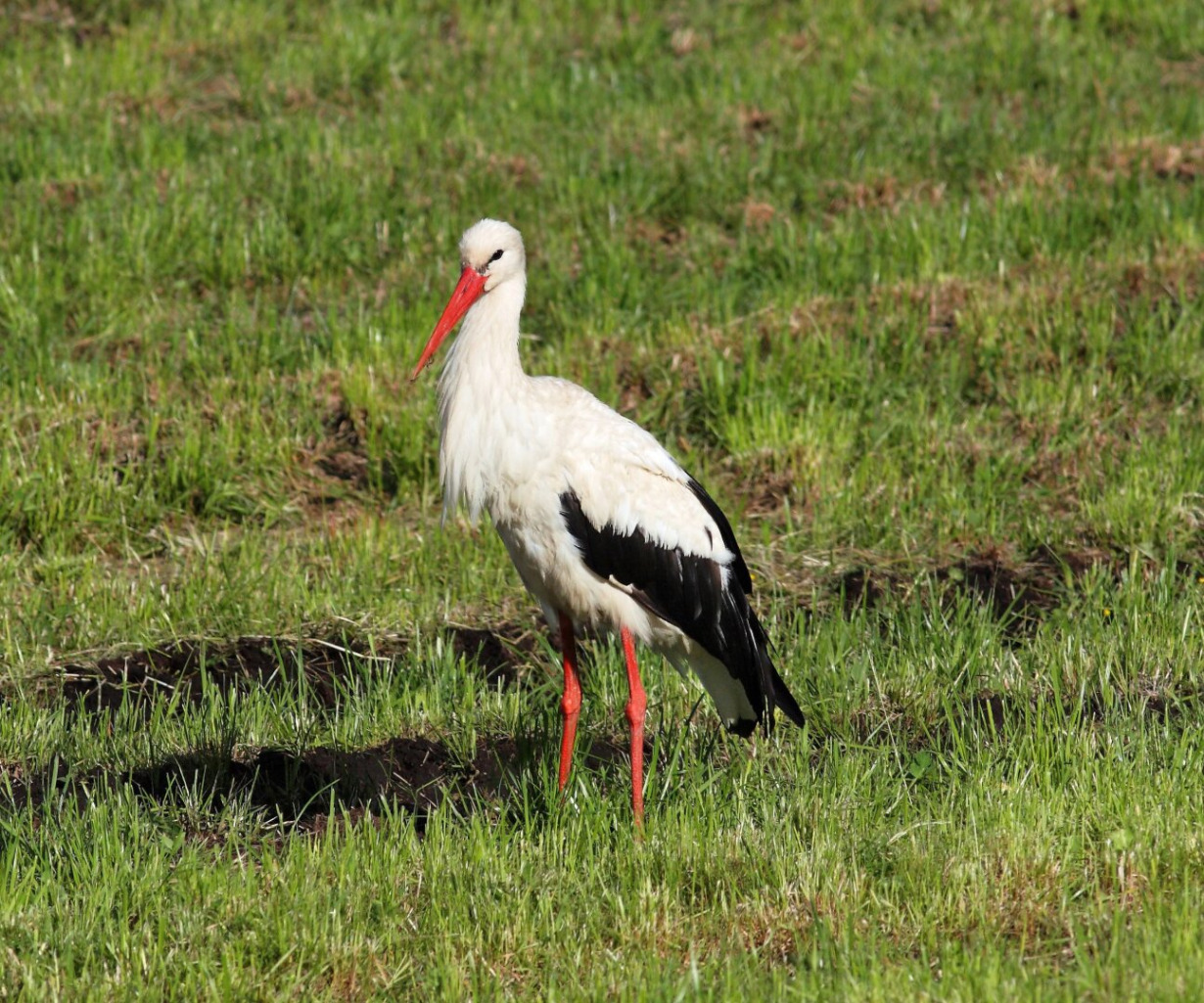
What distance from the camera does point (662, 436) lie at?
7.25 meters

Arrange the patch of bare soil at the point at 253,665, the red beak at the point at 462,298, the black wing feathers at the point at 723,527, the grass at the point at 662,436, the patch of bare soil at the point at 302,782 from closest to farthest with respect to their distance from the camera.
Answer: the grass at the point at 662,436, the patch of bare soil at the point at 302,782, the red beak at the point at 462,298, the black wing feathers at the point at 723,527, the patch of bare soil at the point at 253,665

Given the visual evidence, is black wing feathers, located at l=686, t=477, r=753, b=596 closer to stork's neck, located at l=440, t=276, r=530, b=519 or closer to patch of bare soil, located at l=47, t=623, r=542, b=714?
stork's neck, located at l=440, t=276, r=530, b=519

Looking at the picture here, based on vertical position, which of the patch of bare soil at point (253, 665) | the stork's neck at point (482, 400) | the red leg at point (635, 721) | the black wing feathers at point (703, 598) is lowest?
the patch of bare soil at point (253, 665)

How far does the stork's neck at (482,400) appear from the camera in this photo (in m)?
4.68

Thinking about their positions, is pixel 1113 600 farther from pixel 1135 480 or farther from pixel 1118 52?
pixel 1118 52

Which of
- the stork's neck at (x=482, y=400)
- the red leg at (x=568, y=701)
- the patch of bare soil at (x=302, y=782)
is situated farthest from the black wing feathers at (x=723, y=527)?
the patch of bare soil at (x=302, y=782)

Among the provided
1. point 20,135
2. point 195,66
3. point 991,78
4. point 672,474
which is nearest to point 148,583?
point 672,474

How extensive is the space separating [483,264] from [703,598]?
119 cm

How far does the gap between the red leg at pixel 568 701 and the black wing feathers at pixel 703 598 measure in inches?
10.7

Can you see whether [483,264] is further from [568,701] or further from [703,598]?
[568,701]

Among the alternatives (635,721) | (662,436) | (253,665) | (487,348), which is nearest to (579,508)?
(487,348)

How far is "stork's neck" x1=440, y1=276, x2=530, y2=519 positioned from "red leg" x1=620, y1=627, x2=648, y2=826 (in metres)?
0.64

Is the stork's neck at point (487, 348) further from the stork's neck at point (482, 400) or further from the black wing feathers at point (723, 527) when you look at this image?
the black wing feathers at point (723, 527)

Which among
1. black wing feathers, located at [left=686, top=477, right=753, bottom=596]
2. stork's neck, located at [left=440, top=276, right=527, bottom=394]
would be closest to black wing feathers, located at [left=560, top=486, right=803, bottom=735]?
black wing feathers, located at [left=686, top=477, right=753, bottom=596]
